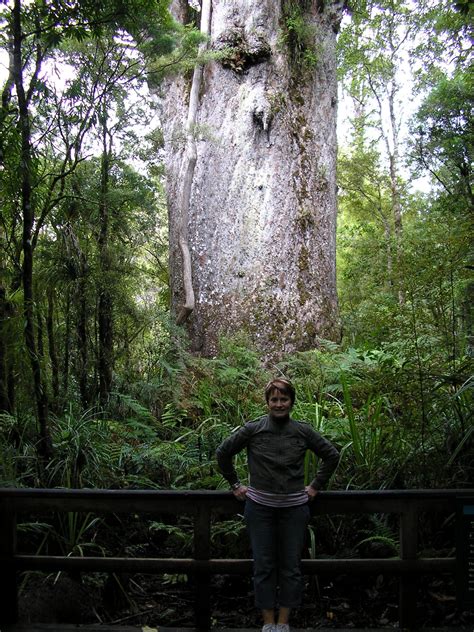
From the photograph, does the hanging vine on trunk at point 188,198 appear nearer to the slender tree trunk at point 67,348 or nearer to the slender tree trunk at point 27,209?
the slender tree trunk at point 67,348

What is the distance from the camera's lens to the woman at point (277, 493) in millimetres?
2656

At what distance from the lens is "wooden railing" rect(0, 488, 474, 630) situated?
279cm

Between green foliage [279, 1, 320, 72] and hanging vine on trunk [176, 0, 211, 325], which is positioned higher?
green foliage [279, 1, 320, 72]

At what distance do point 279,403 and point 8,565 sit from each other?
1.62 m

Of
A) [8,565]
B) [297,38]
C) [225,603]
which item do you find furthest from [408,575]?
[297,38]

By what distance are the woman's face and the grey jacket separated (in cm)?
5

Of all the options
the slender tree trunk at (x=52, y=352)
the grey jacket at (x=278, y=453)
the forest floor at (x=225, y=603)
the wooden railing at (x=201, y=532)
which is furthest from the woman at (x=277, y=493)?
the slender tree trunk at (x=52, y=352)

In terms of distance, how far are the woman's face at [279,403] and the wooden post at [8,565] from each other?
1.45 metres

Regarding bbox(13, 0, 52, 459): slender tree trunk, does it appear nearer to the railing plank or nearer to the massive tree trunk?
the railing plank

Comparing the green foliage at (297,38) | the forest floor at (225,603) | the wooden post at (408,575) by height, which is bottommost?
the forest floor at (225,603)

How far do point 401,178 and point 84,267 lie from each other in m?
17.1

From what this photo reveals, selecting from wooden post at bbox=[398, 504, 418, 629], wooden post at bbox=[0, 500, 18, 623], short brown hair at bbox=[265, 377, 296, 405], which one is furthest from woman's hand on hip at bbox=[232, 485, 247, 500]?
wooden post at bbox=[0, 500, 18, 623]

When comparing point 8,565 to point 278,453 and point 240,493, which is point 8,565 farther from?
point 278,453

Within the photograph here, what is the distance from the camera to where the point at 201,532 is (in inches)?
111
